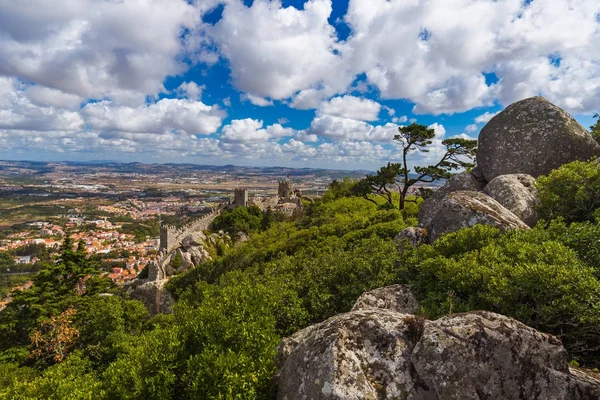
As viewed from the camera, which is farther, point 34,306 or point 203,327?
point 34,306

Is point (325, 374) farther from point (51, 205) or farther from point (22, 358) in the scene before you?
point (51, 205)

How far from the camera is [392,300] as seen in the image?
329 inches

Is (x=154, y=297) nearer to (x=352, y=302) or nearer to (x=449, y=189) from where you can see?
(x=352, y=302)

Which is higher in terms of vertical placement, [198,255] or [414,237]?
[414,237]

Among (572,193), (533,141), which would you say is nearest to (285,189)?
(533,141)

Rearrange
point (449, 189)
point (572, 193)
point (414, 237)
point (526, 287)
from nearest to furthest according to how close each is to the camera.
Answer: point (526, 287)
point (572, 193)
point (414, 237)
point (449, 189)

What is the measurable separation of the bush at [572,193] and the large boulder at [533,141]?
332 centimetres

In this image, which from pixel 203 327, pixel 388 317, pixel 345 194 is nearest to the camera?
pixel 388 317

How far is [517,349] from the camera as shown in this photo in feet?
15.9

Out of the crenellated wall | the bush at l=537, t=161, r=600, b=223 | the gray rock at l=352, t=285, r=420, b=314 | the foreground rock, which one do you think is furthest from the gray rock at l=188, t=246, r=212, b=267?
the foreground rock

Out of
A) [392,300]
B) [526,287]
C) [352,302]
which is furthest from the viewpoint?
[352,302]

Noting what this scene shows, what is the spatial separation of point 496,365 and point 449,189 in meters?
14.0

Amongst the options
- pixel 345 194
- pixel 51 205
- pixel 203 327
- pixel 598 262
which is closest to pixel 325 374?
pixel 203 327

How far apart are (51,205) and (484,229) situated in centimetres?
20919
